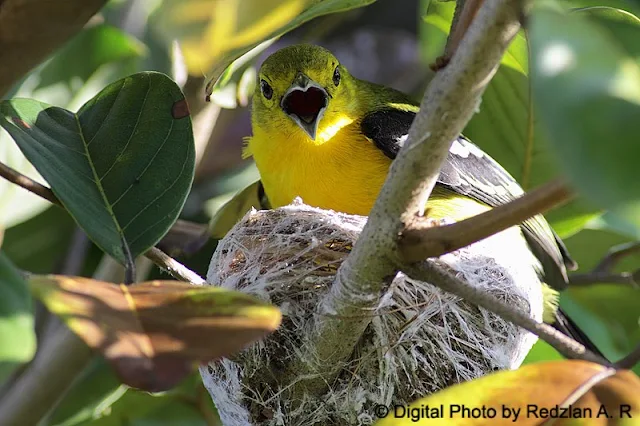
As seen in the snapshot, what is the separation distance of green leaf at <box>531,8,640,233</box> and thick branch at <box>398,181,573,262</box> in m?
0.19

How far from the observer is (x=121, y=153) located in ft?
7.12

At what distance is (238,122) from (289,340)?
155 inches

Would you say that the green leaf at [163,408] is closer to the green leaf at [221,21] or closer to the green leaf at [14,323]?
the green leaf at [221,21]

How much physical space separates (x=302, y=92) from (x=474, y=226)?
2.03 meters

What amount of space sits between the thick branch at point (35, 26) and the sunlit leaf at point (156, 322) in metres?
0.39

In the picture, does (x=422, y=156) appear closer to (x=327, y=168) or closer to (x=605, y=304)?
(x=327, y=168)

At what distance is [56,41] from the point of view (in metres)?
1.43

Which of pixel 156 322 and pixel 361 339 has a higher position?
pixel 156 322

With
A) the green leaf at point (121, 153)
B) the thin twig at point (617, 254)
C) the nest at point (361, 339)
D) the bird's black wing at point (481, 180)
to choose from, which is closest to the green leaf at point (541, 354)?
the bird's black wing at point (481, 180)

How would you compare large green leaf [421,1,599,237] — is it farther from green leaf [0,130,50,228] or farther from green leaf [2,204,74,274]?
green leaf [2,204,74,274]

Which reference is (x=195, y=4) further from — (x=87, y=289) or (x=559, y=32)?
(x=559, y=32)

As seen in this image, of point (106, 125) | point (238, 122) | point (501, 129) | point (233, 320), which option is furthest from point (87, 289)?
point (238, 122)

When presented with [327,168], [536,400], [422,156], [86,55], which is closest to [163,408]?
[327,168]

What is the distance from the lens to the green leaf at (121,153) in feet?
6.52
